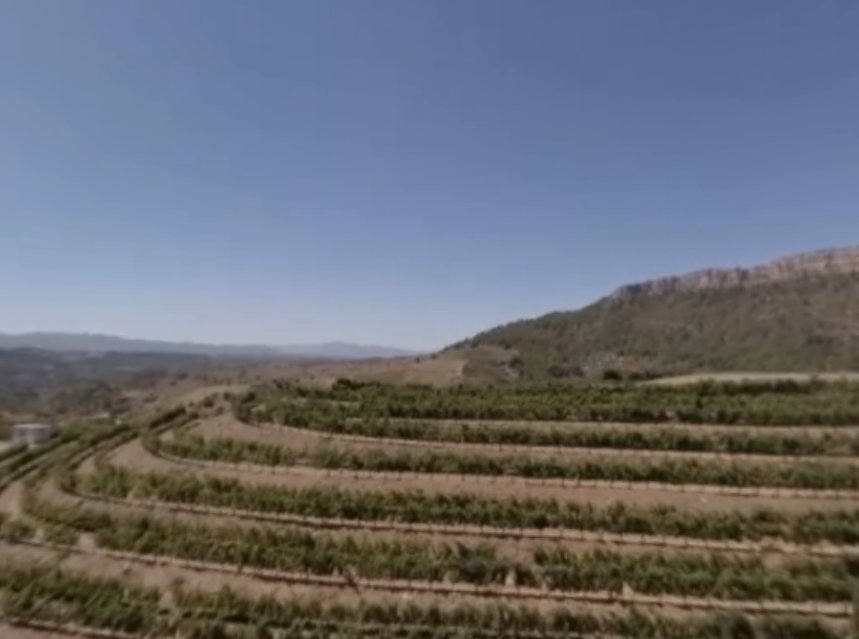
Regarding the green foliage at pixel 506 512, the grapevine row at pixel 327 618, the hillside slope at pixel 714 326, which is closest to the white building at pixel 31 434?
the green foliage at pixel 506 512

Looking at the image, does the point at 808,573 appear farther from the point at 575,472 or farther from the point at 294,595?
the point at 294,595

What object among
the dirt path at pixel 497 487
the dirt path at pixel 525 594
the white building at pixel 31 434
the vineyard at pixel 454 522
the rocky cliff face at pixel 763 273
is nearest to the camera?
the dirt path at pixel 525 594

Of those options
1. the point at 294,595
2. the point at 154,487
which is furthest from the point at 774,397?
the point at 154,487

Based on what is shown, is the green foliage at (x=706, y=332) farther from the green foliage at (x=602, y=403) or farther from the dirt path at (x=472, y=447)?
the dirt path at (x=472, y=447)

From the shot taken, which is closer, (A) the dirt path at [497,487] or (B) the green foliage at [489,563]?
(B) the green foliage at [489,563]

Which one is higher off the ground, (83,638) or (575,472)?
(575,472)

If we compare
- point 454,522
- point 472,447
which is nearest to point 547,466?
point 472,447
